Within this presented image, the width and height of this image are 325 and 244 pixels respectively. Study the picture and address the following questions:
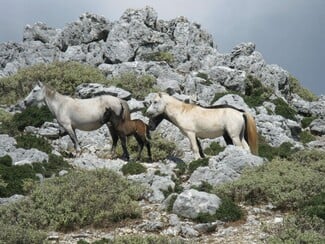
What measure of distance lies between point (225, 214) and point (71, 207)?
3.70 m

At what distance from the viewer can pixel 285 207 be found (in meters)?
14.2

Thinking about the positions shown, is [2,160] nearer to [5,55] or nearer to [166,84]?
[166,84]

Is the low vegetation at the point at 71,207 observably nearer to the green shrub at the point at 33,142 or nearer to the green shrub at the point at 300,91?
the green shrub at the point at 33,142

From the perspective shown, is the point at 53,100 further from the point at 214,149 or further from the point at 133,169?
the point at 214,149

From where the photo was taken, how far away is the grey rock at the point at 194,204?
43.9 ft

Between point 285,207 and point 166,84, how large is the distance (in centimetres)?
2083

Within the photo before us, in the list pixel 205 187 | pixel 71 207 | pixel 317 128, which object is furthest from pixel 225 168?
pixel 317 128

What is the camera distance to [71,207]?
13.8 metres

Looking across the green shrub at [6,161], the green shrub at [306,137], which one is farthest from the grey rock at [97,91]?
the green shrub at [6,161]

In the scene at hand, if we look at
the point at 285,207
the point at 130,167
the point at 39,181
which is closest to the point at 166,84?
the point at 130,167

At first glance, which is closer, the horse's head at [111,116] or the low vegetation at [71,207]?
the low vegetation at [71,207]

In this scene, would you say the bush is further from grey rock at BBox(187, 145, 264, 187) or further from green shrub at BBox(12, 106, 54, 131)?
green shrub at BBox(12, 106, 54, 131)

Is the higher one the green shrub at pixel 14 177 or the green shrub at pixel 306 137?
the green shrub at pixel 306 137

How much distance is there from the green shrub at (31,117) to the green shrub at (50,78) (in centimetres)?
660
